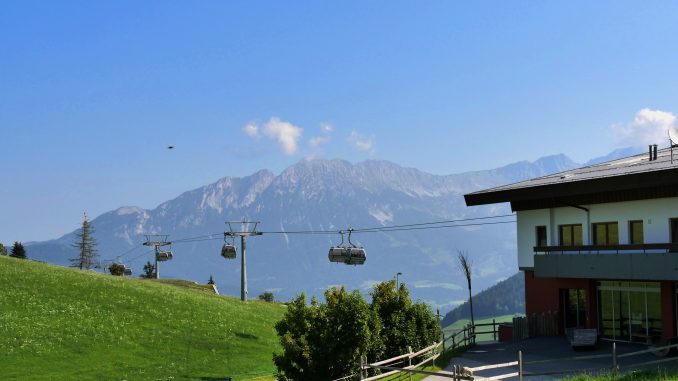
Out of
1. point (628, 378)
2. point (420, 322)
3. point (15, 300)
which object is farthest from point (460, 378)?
point (15, 300)

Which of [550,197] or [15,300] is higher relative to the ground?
[550,197]

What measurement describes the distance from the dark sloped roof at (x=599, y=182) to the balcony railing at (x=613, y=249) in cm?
305

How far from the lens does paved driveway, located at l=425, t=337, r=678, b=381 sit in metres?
33.4

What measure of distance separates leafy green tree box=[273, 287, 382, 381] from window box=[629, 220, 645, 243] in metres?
15.3

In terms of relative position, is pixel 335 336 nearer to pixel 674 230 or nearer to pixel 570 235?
pixel 570 235

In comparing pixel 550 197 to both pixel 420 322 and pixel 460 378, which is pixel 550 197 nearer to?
pixel 420 322

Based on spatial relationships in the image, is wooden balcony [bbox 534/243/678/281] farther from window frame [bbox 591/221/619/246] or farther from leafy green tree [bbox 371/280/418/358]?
leafy green tree [bbox 371/280/418/358]

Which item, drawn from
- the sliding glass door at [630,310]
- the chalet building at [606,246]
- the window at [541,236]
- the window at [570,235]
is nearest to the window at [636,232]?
the chalet building at [606,246]

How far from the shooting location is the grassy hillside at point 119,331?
155 ft

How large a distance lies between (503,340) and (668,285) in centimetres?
1195

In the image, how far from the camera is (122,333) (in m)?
55.8

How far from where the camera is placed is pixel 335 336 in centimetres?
3653

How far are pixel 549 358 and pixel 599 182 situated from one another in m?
10.2

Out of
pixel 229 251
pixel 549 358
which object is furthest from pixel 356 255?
pixel 229 251
